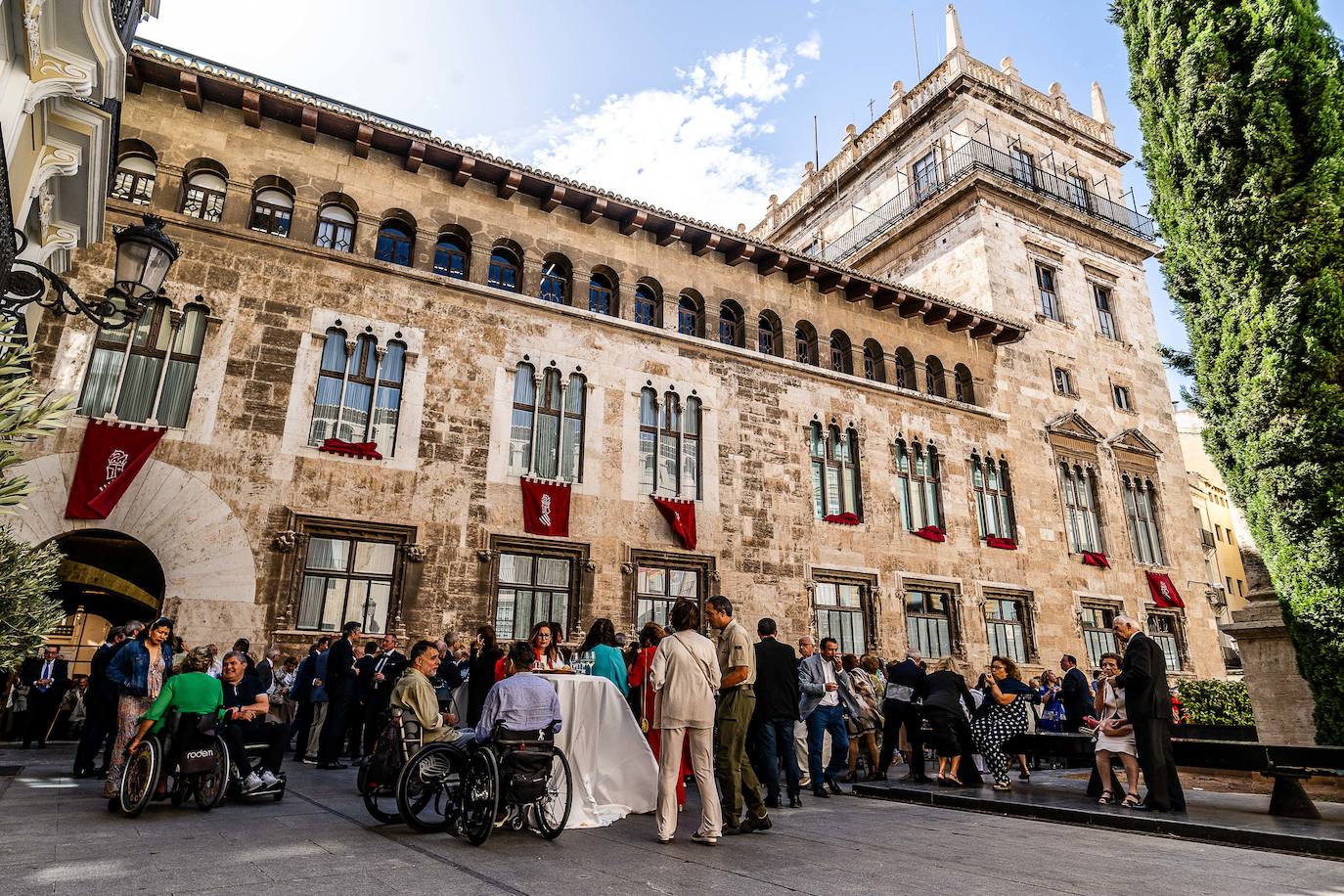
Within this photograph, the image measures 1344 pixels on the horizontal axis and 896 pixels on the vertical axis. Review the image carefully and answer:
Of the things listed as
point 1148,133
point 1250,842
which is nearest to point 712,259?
point 1148,133

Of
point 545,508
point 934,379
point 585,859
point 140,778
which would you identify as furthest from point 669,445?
point 585,859

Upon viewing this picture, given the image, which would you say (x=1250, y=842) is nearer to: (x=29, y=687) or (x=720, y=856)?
(x=720, y=856)

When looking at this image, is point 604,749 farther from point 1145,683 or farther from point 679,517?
point 679,517

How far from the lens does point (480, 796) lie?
18.1 feet

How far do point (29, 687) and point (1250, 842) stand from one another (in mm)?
17733

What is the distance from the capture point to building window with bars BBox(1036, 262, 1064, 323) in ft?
80.0

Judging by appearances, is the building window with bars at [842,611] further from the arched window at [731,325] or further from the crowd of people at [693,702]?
the arched window at [731,325]

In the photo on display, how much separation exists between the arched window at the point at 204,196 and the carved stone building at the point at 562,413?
0.15 ft

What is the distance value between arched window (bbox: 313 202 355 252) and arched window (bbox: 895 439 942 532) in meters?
14.0

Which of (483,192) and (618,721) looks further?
(483,192)

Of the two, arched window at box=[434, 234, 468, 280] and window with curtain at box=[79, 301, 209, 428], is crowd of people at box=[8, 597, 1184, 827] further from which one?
arched window at box=[434, 234, 468, 280]

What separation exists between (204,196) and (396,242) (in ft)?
11.1

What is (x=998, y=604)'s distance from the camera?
775 inches

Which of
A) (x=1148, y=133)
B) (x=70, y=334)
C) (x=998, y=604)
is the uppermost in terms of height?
(x=1148, y=133)
